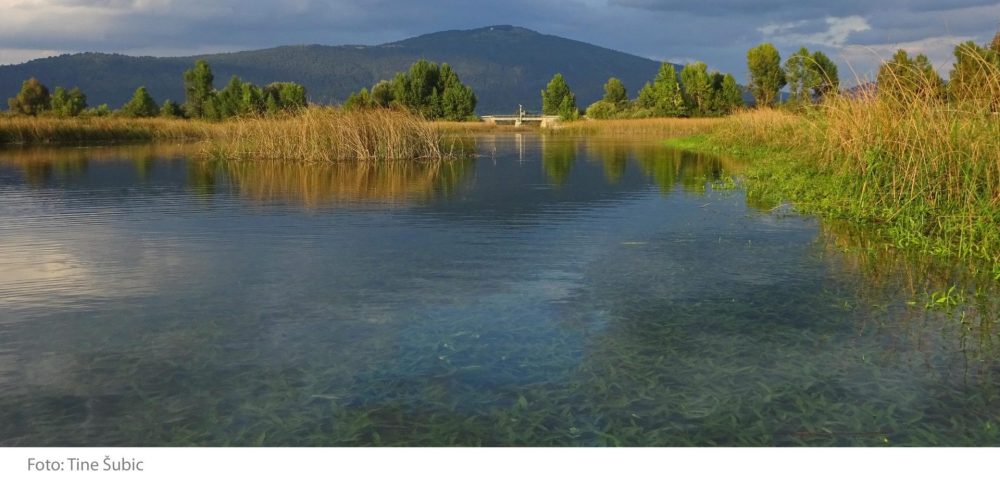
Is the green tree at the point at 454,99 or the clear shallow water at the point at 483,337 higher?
the green tree at the point at 454,99

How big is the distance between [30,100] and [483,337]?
66.0m

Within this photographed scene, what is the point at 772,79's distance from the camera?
75438 millimetres

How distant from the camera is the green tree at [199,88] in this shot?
2768 inches

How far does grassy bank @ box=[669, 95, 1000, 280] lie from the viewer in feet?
25.9

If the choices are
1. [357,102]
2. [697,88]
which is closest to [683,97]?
[697,88]

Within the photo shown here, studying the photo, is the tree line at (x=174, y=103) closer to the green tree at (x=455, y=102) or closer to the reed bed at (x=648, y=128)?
the green tree at (x=455, y=102)

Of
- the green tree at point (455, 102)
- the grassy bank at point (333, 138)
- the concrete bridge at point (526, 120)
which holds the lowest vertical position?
the grassy bank at point (333, 138)

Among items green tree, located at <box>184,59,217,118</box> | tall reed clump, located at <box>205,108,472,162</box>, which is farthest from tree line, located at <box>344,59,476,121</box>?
tall reed clump, located at <box>205,108,472,162</box>

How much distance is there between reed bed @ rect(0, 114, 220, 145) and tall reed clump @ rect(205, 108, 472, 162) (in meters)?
12.5

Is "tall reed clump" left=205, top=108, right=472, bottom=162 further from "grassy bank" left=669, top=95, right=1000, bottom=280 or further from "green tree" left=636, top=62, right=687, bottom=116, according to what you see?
"green tree" left=636, top=62, right=687, bottom=116

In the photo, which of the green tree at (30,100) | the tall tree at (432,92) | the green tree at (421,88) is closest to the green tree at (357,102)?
the green tree at (421,88)

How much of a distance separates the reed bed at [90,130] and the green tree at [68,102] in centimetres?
1423
